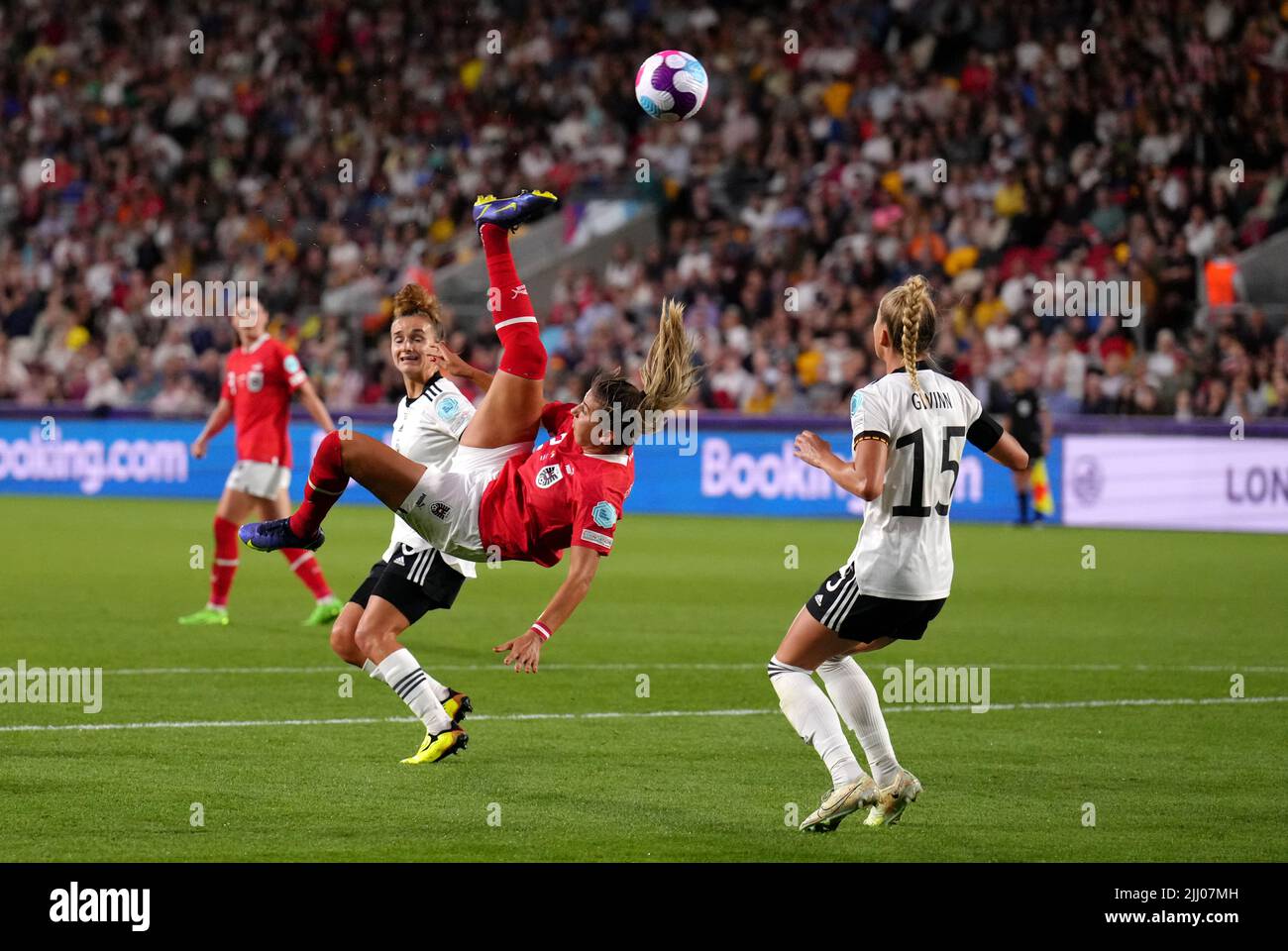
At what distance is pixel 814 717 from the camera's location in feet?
24.2

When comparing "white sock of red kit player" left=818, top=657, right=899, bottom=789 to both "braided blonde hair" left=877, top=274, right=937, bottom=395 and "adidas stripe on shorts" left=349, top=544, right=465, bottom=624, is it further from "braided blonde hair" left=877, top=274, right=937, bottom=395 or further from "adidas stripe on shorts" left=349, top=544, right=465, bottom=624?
"adidas stripe on shorts" left=349, top=544, right=465, bottom=624

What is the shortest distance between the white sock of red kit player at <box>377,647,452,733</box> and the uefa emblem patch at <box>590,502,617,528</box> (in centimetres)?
141

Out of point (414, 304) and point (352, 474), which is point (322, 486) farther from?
point (414, 304)

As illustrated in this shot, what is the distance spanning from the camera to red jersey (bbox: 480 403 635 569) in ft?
25.7

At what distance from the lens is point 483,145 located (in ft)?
100

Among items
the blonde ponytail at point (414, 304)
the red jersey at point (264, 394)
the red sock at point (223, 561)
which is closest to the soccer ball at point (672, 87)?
the blonde ponytail at point (414, 304)

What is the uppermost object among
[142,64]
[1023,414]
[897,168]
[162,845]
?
[142,64]

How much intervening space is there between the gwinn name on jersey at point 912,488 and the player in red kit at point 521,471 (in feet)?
3.50

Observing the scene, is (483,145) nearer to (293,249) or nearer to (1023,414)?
(293,249)

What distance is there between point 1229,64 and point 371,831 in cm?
2086

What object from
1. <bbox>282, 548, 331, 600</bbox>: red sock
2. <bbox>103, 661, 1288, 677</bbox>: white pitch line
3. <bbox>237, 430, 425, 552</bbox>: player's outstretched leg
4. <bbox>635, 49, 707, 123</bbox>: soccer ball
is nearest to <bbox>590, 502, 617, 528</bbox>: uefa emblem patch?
<bbox>237, 430, 425, 552</bbox>: player's outstretched leg

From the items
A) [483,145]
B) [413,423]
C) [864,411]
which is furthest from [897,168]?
[864,411]

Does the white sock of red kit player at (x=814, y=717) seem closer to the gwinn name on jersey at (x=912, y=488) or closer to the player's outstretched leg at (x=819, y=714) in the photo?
the player's outstretched leg at (x=819, y=714)

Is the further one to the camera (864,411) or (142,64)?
(142,64)
